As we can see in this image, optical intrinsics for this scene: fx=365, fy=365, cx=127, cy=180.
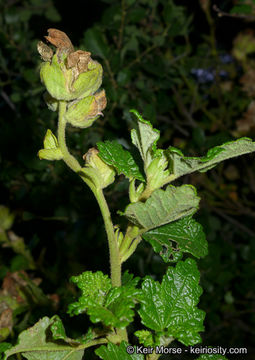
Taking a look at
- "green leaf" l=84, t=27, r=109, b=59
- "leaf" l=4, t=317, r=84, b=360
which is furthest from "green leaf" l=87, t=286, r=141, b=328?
"green leaf" l=84, t=27, r=109, b=59

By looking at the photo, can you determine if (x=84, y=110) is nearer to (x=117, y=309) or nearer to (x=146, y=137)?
(x=146, y=137)

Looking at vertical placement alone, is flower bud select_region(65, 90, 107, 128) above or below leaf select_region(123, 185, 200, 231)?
above

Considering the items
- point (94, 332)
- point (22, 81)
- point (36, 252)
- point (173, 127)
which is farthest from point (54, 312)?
point (173, 127)

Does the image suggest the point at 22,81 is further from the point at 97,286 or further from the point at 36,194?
Answer: the point at 97,286

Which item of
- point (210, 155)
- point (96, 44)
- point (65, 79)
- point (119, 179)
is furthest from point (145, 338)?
point (96, 44)

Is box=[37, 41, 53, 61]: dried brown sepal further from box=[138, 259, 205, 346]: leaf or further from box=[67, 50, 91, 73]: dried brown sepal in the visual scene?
box=[138, 259, 205, 346]: leaf

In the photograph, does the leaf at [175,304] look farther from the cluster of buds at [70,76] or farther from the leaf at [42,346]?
the cluster of buds at [70,76]

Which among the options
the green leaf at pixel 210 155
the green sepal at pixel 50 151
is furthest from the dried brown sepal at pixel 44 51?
the green leaf at pixel 210 155
